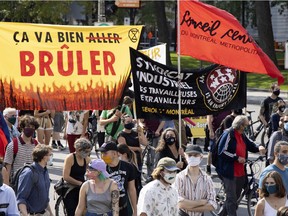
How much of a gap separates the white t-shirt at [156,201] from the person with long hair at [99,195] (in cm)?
29


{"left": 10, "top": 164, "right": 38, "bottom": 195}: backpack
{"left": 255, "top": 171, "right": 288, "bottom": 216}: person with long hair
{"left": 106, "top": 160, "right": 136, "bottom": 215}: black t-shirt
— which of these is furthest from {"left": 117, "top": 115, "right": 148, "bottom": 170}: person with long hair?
{"left": 255, "top": 171, "right": 288, "bottom": 216}: person with long hair

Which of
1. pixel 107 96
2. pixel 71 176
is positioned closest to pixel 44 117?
pixel 107 96

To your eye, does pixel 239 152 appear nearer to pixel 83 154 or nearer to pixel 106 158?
pixel 83 154

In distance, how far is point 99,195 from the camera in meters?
8.70

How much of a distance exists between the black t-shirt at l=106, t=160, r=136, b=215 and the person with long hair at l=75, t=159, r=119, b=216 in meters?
0.78

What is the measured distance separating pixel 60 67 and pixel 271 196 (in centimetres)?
405

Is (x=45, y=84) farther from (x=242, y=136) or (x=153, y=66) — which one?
(x=242, y=136)

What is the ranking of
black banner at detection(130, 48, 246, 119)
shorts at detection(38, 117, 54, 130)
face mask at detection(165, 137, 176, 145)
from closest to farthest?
black banner at detection(130, 48, 246, 119) → face mask at detection(165, 137, 176, 145) → shorts at detection(38, 117, 54, 130)

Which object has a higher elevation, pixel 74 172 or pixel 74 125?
pixel 74 172

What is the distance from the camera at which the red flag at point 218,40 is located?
1209 cm

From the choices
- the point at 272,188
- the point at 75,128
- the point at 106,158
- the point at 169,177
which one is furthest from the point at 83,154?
the point at 75,128

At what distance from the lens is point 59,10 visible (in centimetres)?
4731

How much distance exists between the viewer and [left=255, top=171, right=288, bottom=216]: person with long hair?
855 cm

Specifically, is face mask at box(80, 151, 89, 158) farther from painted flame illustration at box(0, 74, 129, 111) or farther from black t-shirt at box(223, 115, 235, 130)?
black t-shirt at box(223, 115, 235, 130)
